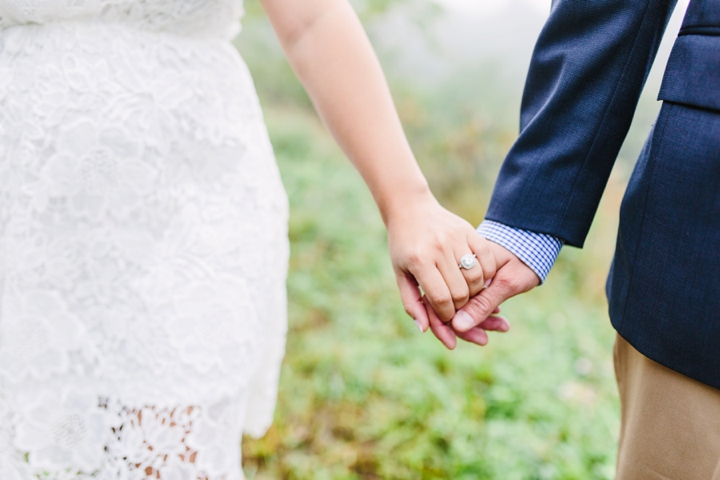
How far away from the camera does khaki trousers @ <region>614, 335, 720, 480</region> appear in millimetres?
827

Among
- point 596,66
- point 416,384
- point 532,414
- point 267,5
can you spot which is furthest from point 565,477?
point 267,5

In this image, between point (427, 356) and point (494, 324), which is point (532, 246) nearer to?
point (494, 324)

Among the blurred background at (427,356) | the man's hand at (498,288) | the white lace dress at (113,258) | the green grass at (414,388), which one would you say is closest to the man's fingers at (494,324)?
the man's hand at (498,288)

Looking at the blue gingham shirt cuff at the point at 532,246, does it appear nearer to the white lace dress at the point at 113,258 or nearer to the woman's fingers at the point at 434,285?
the woman's fingers at the point at 434,285

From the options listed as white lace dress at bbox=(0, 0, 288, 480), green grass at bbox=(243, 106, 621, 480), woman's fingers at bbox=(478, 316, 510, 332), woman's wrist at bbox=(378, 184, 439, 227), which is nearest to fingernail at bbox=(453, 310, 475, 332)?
woman's fingers at bbox=(478, 316, 510, 332)

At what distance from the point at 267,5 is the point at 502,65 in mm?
6907

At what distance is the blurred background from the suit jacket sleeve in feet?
1.20

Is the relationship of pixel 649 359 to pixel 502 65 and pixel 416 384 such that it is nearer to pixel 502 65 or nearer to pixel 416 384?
pixel 416 384

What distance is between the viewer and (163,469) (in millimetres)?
905

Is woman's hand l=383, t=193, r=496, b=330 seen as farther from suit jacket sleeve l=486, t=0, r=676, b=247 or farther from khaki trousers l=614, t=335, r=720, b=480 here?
khaki trousers l=614, t=335, r=720, b=480

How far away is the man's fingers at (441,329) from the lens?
3.99ft

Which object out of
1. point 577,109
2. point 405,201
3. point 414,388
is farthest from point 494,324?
point 414,388

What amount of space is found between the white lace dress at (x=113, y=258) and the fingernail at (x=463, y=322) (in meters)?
0.45

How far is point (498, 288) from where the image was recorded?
118 centimetres
